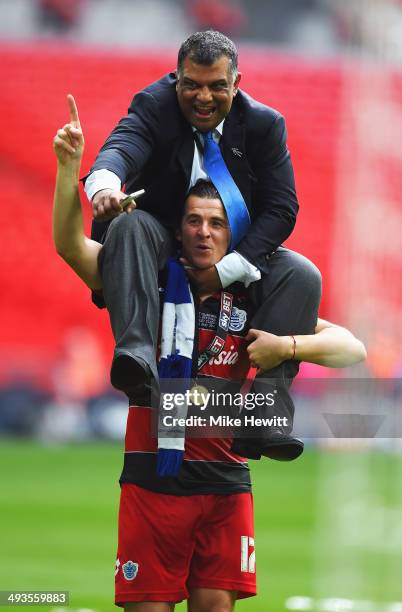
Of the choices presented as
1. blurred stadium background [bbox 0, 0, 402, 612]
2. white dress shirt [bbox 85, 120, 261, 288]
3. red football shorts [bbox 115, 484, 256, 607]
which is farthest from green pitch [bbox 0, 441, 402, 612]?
white dress shirt [bbox 85, 120, 261, 288]

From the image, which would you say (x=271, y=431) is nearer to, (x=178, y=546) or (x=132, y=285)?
(x=178, y=546)

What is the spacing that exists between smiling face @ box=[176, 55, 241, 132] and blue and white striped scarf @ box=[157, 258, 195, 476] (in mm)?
482

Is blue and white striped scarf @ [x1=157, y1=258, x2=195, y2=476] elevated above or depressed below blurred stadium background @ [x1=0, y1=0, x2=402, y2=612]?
below

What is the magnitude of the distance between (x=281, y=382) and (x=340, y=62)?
1850 centimetres

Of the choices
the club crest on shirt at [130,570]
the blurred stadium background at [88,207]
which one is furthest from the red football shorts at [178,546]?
the blurred stadium background at [88,207]

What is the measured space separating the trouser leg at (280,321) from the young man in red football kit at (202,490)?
0.06 metres

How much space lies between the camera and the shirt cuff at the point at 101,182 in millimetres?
4086

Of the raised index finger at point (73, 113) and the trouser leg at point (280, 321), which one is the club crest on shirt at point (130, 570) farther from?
the raised index finger at point (73, 113)

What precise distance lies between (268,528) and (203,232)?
25.1 ft

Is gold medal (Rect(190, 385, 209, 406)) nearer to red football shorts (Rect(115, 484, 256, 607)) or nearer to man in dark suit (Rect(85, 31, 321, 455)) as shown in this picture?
man in dark suit (Rect(85, 31, 321, 455))

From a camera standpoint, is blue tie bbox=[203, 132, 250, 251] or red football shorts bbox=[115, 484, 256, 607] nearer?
blue tie bbox=[203, 132, 250, 251]

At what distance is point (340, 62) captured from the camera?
22.5 metres

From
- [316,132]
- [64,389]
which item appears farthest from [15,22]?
[64,389]

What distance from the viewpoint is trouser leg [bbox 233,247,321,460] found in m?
4.51
